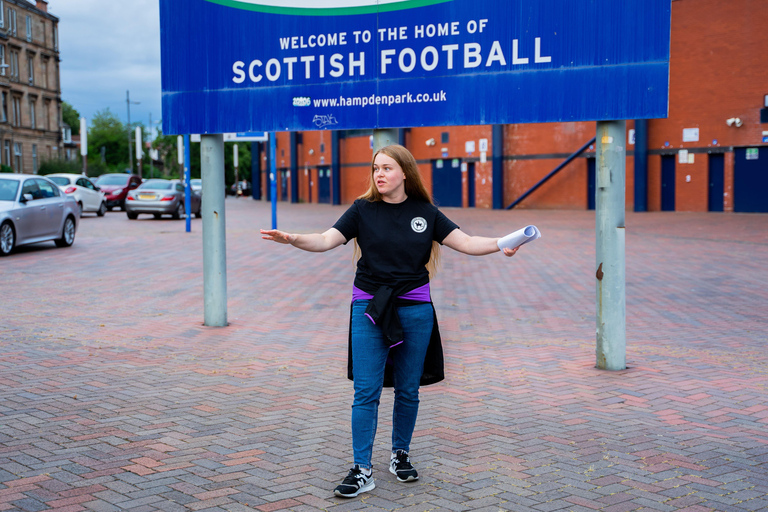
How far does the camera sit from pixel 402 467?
4059 millimetres

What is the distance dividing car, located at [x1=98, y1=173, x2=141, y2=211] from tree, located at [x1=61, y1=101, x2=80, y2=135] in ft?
319

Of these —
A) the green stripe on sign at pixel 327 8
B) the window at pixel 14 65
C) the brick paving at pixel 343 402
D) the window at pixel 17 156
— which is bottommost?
the brick paving at pixel 343 402

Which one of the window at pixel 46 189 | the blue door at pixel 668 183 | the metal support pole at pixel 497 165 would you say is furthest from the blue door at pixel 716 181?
the window at pixel 46 189

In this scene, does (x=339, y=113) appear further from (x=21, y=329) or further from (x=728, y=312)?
(x=728, y=312)

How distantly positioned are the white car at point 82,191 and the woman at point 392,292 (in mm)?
24681

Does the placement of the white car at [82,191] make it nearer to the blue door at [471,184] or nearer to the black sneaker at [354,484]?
the blue door at [471,184]

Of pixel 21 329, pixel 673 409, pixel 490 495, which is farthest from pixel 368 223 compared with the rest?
pixel 21 329

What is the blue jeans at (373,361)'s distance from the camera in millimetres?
3900

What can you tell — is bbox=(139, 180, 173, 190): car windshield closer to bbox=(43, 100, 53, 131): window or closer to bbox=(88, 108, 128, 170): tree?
bbox=(43, 100, 53, 131): window

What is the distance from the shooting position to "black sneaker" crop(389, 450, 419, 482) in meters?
4.01

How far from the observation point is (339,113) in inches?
285

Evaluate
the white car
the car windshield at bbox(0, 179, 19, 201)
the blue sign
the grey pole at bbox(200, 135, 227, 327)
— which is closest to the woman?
the blue sign

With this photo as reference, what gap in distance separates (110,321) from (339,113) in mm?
3452

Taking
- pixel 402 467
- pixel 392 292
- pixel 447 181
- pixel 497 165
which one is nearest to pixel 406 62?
pixel 392 292
